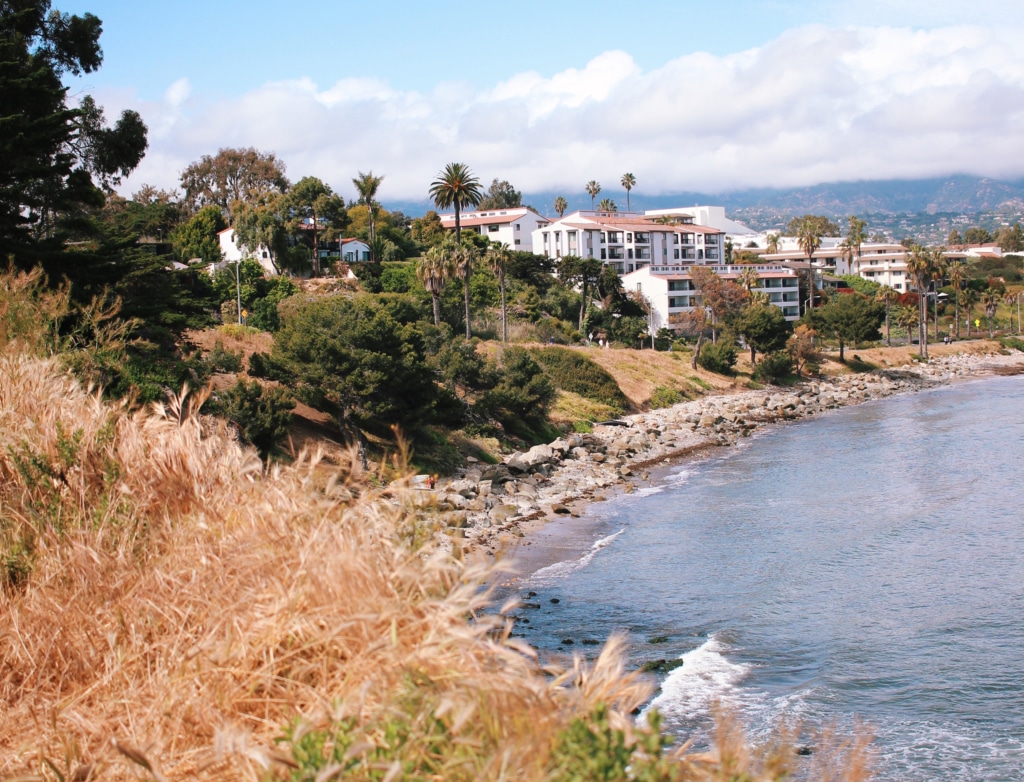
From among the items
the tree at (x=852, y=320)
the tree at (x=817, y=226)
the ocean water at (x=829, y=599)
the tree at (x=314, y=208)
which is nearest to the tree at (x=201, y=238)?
the tree at (x=314, y=208)

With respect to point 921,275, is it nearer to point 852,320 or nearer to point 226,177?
point 852,320

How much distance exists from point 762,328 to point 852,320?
51.2ft

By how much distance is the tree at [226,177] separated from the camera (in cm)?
9381

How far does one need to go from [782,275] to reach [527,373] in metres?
59.3

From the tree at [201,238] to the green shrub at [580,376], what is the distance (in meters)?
26.4

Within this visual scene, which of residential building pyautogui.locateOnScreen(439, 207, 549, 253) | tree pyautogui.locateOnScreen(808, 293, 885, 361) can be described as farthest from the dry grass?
residential building pyautogui.locateOnScreen(439, 207, 549, 253)

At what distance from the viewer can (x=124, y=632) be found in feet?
23.9

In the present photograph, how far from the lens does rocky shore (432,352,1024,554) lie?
105 feet

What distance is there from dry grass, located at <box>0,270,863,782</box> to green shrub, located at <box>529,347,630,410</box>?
5014 cm

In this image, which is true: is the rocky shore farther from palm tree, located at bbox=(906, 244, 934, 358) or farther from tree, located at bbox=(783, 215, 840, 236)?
tree, located at bbox=(783, 215, 840, 236)

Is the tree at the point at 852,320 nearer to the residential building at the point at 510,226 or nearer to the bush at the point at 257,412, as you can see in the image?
the residential building at the point at 510,226

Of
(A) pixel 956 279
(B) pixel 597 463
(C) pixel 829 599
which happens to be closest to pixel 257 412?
(B) pixel 597 463

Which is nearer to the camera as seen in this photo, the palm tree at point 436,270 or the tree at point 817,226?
the palm tree at point 436,270

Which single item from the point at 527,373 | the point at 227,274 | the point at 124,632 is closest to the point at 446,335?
the point at 527,373
